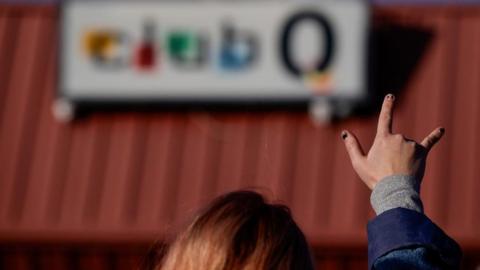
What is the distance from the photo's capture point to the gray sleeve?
273cm

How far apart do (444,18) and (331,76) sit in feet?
3.55

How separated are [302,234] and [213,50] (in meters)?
10.2

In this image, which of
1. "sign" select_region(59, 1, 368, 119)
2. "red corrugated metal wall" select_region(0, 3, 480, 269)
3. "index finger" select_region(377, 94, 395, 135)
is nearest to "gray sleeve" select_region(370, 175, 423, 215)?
"index finger" select_region(377, 94, 395, 135)

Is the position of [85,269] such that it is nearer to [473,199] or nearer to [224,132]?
[224,132]

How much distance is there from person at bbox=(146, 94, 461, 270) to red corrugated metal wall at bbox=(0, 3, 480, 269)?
8654 mm

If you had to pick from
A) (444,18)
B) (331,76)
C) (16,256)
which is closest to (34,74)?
(16,256)

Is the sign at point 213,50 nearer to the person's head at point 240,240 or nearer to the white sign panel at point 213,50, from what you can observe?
the white sign panel at point 213,50

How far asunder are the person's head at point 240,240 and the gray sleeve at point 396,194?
19 cm

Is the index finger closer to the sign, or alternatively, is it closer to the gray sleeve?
the gray sleeve

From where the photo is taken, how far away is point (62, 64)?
42.5 feet

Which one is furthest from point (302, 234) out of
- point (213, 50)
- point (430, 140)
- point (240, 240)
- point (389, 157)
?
point (213, 50)

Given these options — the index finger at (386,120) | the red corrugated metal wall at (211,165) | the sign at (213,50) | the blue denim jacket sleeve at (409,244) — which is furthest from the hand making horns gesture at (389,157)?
the sign at (213,50)

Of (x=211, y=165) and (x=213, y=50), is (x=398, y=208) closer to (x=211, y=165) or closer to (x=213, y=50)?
(x=211, y=165)

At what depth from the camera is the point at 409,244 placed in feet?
8.63
